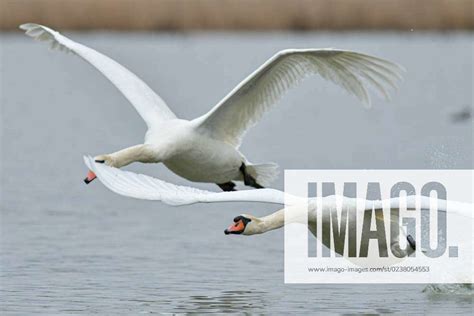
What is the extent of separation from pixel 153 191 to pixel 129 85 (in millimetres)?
2891

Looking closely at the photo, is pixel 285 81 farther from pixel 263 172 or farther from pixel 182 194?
pixel 182 194

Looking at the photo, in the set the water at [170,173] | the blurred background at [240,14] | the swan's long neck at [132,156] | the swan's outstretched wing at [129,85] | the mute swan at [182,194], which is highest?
the blurred background at [240,14]

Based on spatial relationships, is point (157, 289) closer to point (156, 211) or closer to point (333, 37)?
point (156, 211)

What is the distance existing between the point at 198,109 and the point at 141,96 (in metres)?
9.29

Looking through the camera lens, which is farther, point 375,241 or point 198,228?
point 198,228

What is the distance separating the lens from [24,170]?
18.5m

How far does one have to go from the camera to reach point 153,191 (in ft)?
34.2

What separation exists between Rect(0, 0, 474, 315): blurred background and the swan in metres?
0.83

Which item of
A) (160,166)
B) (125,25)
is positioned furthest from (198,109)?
(125,25)

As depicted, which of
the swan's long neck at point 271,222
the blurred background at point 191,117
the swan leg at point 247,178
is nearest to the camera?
the swan's long neck at point 271,222

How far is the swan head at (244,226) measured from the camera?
10.9 meters

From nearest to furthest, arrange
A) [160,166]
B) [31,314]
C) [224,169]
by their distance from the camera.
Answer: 1. [31,314]
2. [224,169]
3. [160,166]

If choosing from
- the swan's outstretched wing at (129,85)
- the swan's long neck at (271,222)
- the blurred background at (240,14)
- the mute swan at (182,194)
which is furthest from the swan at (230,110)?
the blurred background at (240,14)

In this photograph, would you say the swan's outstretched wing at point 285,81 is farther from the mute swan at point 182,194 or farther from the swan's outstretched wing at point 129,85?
the mute swan at point 182,194
